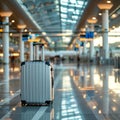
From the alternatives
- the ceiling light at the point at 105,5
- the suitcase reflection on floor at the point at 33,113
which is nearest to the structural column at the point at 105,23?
the ceiling light at the point at 105,5

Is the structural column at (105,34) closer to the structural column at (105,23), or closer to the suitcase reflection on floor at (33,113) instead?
the structural column at (105,23)

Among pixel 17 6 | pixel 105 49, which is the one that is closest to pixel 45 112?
pixel 17 6

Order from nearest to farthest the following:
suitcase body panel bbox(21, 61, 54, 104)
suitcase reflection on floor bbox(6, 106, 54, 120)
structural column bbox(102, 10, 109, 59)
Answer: suitcase reflection on floor bbox(6, 106, 54, 120)
suitcase body panel bbox(21, 61, 54, 104)
structural column bbox(102, 10, 109, 59)

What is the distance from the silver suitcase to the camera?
397 inches

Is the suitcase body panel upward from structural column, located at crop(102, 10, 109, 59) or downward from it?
downward

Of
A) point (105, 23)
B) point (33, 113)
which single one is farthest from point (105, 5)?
point (33, 113)

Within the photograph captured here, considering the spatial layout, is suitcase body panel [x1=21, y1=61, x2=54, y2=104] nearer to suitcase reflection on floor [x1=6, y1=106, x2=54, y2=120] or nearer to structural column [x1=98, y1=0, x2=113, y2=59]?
suitcase reflection on floor [x1=6, y1=106, x2=54, y2=120]

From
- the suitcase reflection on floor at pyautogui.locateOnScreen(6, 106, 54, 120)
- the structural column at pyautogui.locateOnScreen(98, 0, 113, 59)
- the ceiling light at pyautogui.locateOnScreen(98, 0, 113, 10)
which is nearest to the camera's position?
the suitcase reflection on floor at pyautogui.locateOnScreen(6, 106, 54, 120)

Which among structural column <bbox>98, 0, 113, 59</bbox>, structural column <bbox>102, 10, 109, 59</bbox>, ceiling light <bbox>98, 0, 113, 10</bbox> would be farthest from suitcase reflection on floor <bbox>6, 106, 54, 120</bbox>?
structural column <bbox>102, 10, 109, 59</bbox>

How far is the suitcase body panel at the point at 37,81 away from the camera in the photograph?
33.1 ft

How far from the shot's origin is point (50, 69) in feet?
33.3

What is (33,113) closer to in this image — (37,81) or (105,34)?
(37,81)

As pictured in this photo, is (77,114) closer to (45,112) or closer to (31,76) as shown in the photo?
(45,112)

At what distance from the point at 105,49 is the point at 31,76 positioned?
39061 mm
